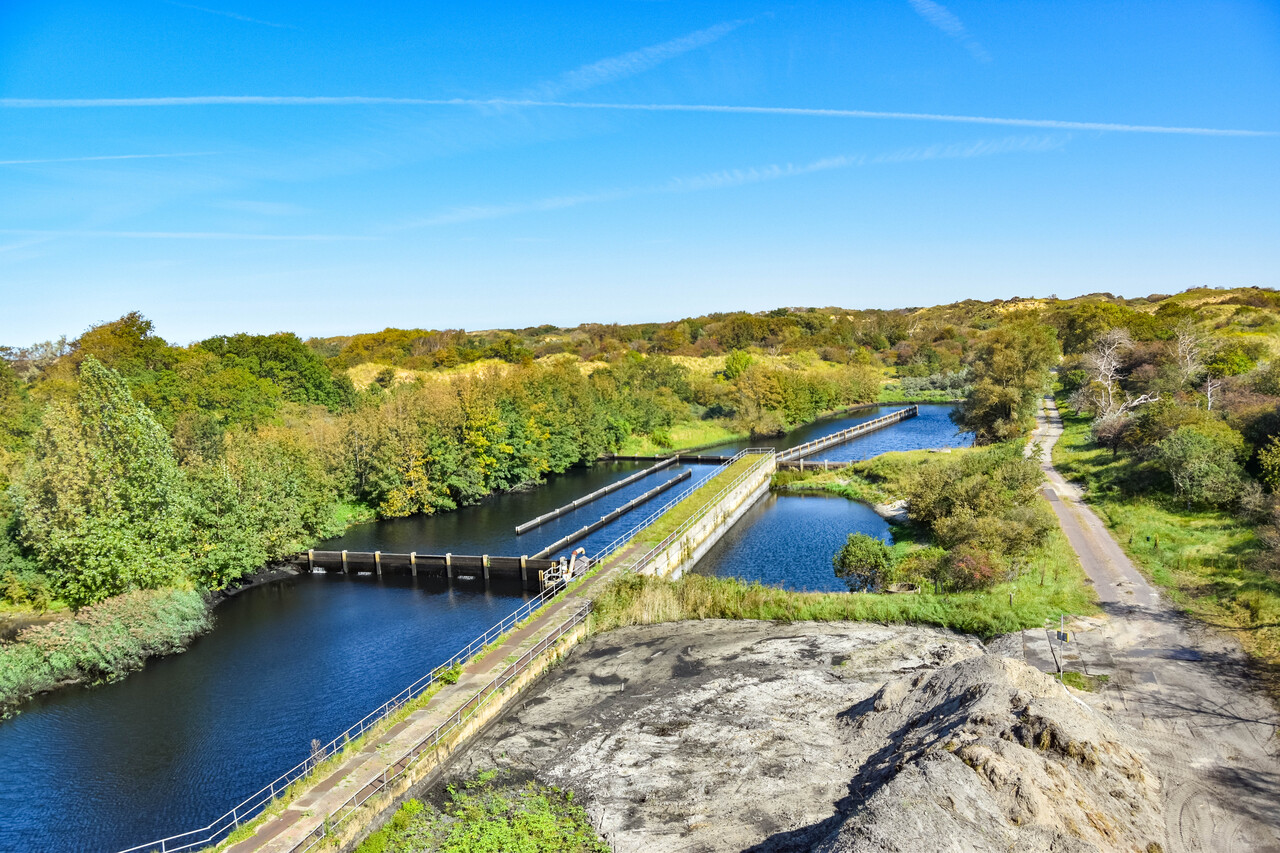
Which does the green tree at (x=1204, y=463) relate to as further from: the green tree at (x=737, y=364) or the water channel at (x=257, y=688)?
the green tree at (x=737, y=364)

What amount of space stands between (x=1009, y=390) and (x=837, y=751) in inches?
1945

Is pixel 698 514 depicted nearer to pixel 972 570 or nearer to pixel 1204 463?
pixel 972 570

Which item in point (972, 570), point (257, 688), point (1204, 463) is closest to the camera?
point (257, 688)

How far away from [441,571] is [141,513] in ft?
45.1

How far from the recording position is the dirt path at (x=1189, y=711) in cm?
1377

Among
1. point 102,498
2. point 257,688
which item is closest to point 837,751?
point 257,688

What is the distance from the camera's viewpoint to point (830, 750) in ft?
55.2

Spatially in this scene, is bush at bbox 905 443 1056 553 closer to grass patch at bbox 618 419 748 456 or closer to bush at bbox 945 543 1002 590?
bush at bbox 945 543 1002 590

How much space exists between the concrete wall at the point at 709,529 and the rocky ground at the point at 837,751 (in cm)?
1118

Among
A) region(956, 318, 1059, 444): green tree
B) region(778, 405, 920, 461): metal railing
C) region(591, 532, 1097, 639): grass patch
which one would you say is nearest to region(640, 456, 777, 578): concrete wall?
region(591, 532, 1097, 639): grass patch

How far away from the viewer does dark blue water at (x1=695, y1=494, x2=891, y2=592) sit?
35.1 meters

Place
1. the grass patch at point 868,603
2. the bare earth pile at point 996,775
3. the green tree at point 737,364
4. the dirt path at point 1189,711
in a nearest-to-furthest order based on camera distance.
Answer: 1. the bare earth pile at point 996,775
2. the dirt path at point 1189,711
3. the grass patch at point 868,603
4. the green tree at point 737,364

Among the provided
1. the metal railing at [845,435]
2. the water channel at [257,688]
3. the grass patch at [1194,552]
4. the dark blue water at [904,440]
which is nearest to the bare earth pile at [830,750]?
the water channel at [257,688]

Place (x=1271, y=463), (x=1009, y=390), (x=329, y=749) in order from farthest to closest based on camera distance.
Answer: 1. (x=1009, y=390)
2. (x=1271, y=463)
3. (x=329, y=749)
